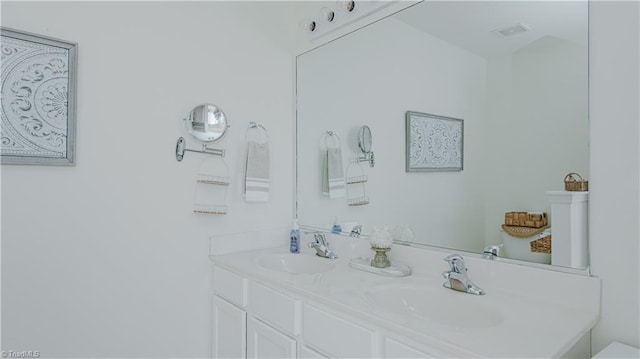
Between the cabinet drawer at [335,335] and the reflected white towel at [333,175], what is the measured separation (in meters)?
0.84

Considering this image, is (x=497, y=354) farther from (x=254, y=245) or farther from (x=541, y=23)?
(x=254, y=245)

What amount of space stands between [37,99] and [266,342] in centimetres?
140

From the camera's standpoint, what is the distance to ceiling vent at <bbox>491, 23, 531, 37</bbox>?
4.47 ft

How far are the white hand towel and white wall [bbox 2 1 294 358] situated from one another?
7 cm

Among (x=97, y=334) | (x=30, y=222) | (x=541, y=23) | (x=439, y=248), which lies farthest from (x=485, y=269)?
(x=30, y=222)

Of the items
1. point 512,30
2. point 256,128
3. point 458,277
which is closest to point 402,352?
point 458,277

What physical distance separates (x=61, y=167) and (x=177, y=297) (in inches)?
32.4

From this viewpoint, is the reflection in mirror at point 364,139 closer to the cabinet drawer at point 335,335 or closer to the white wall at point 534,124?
the white wall at point 534,124

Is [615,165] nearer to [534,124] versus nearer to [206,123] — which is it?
[534,124]

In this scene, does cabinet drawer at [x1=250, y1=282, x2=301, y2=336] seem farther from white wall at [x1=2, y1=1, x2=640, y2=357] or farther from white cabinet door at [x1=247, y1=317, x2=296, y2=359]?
white wall at [x1=2, y1=1, x2=640, y2=357]

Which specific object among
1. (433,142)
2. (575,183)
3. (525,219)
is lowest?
(525,219)

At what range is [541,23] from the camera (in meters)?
1.31

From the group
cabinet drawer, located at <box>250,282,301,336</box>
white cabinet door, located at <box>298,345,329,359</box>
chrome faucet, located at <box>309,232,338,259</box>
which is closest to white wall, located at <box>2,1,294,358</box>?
chrome faucet, located at <box>309,232,338,259</box>

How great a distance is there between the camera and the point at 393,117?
1830mm
